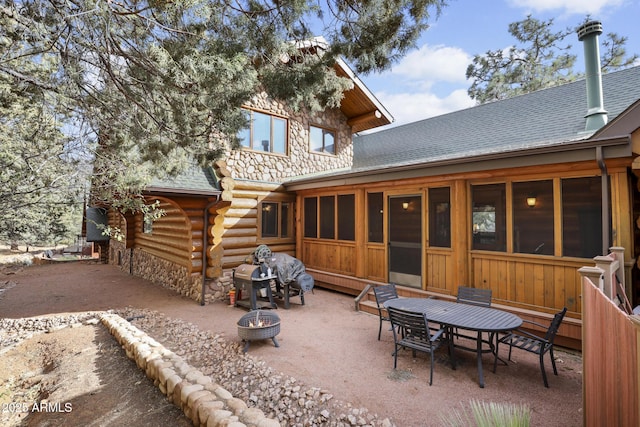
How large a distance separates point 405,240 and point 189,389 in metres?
4.85

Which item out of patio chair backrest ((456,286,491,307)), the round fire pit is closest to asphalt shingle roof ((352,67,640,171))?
patio chair backrest ((456,286,491,307))

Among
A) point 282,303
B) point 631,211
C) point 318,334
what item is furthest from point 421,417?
point 282,303

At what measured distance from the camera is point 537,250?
16.0 ft

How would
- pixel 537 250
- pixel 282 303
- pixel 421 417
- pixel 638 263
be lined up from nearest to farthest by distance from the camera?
pixel 421 417, pixel 638 263, pixel 537 250, pixel 282 303

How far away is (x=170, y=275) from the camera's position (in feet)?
29.6

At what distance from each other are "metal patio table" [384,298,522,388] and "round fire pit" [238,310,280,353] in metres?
1.76

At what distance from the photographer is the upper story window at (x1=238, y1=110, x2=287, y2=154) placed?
8562 mm

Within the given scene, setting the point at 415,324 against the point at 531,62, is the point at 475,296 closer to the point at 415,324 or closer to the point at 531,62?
the point at 415,324

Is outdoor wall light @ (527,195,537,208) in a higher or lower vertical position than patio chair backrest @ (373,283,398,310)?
higher

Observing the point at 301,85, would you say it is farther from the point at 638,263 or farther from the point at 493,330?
the point at 638,263

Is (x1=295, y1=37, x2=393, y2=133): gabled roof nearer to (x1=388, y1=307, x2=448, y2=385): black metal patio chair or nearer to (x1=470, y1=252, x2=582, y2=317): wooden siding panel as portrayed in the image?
(x1=470, y1=252, x2=582, y2=317): wooden siding panel

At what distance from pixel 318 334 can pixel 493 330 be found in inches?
106

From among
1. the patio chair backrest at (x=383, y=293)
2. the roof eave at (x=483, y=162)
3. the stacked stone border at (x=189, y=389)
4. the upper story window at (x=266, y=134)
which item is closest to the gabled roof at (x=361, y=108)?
the upper story window at (x=266, y=134)

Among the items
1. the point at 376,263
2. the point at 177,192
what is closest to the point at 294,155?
the point at 177,192
